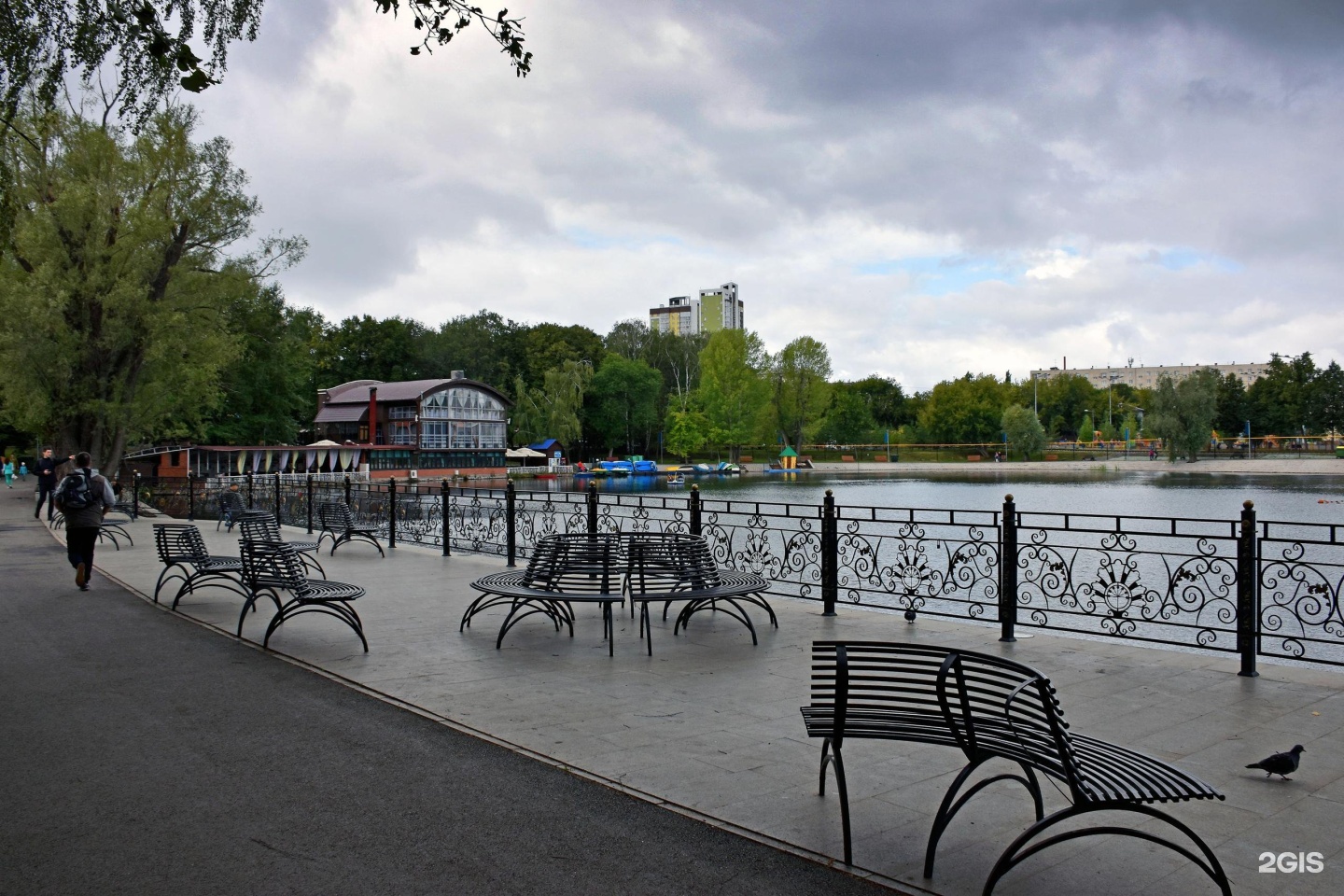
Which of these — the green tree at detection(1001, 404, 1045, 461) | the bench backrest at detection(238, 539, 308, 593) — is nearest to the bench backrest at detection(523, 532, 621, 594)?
the bench backrest at detection(238, 539, 308, 593)

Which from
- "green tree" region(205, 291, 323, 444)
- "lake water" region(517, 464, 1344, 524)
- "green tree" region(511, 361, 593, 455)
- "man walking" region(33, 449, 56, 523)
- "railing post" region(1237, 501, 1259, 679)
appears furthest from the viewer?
"green tree" region(511, 361, 593, 455)

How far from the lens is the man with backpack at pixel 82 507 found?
10.7m

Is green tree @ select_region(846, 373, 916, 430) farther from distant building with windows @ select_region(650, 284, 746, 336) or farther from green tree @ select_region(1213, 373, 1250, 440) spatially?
distant building with windows @ select_region(650, 284, 746, 336)

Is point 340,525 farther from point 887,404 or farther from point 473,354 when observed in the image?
point 887,404

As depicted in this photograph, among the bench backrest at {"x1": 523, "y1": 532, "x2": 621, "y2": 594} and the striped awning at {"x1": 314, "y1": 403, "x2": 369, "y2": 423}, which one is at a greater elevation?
the striped awning at {"x1": 314, "y1": 403, "x2": 369, "y2": 423}

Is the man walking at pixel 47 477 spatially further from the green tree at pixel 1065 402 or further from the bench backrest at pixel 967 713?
the green tree at pixel 1065 402

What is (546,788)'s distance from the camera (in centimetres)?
426

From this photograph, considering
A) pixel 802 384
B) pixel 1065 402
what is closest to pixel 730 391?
pixel 802 384

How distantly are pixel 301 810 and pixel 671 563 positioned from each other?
14.3 feet

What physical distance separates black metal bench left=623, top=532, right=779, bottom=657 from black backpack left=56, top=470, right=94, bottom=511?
23.3 feet

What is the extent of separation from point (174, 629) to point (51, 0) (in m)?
5.39

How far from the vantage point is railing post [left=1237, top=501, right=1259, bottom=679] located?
639 cm

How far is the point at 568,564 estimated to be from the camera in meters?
7.87

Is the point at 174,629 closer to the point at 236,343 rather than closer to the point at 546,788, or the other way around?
the point at 546,788
